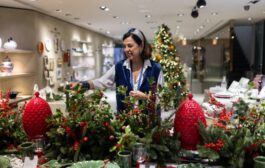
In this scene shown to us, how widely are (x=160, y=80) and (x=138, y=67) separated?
175mm

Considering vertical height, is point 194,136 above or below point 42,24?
below

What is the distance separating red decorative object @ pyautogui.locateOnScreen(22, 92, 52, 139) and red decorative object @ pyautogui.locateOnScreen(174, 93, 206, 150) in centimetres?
70

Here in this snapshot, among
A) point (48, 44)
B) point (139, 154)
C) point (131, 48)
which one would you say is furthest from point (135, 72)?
point (48, 44)

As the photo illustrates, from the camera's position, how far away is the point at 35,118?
1.57 meters

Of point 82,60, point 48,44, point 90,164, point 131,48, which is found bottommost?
point 90,164

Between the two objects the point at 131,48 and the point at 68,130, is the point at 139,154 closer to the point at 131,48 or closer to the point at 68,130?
the point at 68,130

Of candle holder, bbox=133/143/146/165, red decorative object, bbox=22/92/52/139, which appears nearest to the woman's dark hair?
red decorative object, bbox=22/92/52/139

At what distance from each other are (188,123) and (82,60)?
975 centimetres

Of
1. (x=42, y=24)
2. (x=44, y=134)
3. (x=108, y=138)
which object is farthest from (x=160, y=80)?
(x=42, y=24)

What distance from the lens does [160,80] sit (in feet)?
6.50

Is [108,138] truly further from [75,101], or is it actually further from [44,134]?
[44,134]

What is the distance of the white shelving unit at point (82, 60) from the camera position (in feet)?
31.9

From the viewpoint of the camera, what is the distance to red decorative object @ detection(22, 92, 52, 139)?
1.57 m

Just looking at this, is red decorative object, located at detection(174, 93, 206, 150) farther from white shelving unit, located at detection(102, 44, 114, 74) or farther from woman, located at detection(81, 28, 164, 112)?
white shelving unit, located at detection(102, 44, 114, 74)
